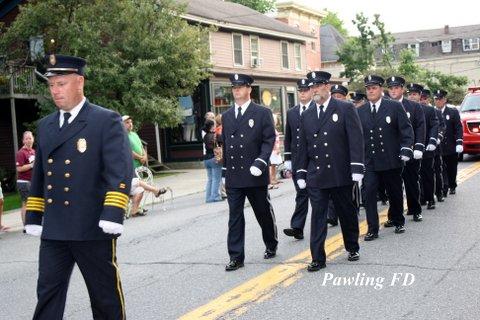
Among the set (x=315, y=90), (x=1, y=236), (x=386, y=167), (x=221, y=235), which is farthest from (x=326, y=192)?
(x=1, y=236)

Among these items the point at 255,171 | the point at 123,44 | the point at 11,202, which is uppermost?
the point at 123,44

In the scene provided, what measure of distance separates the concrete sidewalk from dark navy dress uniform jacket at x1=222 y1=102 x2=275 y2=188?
22.5 ft

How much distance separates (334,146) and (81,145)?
3.42m

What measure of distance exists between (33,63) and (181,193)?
27.9 feet

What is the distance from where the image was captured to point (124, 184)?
4.33m

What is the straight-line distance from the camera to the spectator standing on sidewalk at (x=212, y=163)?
14.5m

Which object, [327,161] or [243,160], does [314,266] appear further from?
[243,160]

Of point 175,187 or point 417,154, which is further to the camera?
point 175,187

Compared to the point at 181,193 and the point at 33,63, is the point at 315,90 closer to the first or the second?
the point at 181,193

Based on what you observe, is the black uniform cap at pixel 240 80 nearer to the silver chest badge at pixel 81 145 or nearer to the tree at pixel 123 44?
the silver chest badge at pixel 81 145

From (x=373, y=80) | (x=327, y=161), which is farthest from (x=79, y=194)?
(x=373, y=80)

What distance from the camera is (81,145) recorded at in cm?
436

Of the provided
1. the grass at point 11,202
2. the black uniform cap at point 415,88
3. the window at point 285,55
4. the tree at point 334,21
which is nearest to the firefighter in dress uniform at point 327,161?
the black uniform cap at point 415,88

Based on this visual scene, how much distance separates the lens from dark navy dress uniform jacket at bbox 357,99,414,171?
870 centimetres
